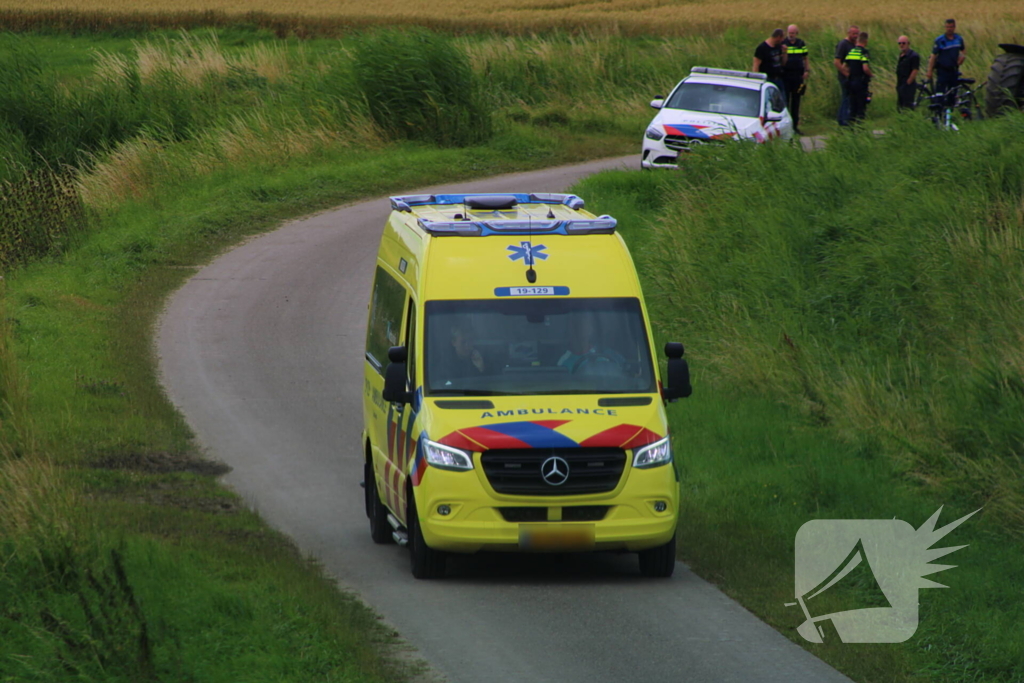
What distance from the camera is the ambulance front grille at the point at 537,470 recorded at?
958 cm

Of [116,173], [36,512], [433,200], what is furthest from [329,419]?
[116,173]

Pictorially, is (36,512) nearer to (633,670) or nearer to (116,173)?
(633,670)

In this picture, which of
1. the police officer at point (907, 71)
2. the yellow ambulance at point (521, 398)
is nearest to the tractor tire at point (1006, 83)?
the police officer at point (907, 71)

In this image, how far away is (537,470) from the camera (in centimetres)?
959

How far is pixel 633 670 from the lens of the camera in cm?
829

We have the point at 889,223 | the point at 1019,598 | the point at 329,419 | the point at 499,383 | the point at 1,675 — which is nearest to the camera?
the point at 1,675

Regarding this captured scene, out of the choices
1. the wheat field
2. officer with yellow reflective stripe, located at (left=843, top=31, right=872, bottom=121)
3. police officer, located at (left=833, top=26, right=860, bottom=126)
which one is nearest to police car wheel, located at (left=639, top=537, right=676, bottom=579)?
officer with yellow reflective stripe, located at (left=843, top=31, right=872, bottom=121)

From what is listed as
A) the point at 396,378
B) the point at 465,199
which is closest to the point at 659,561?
the point at 396,378

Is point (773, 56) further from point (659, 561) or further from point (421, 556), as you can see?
point (421, 556)

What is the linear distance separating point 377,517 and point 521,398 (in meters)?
2.07

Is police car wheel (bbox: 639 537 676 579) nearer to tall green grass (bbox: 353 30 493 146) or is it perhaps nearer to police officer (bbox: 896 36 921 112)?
police officer (bbox: 896 36 921 112)

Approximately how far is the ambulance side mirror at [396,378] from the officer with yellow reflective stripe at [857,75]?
65.8 ft

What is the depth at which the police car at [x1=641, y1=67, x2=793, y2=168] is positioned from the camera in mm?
26172

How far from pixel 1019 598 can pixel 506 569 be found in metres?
3.57
